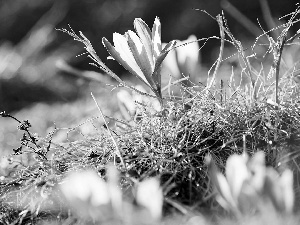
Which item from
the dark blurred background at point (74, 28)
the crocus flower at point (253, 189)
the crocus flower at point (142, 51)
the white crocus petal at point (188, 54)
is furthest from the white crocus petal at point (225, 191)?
the dark blurred background at point (74, 28)

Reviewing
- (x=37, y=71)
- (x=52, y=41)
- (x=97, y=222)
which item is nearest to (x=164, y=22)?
(x=52, y=41)

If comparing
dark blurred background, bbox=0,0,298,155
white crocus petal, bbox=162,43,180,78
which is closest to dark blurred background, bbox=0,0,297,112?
dark blurred background, bbox=0,0,298,155

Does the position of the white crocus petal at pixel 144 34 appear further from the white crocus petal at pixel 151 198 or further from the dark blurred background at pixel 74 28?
the dark blurred background at pixel 74 28

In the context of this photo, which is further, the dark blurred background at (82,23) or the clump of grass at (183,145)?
the dark blurred background at (82,23)

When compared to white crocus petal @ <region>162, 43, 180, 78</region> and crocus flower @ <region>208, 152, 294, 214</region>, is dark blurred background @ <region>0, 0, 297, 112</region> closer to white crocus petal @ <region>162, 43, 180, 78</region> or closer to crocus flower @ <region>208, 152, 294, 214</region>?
white crocus petal @ <region>162, 43, 180, 78</region>

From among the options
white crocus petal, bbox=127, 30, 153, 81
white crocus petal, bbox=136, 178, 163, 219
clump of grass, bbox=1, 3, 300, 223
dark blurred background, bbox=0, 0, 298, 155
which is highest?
dark blurred background, bbox=0, 0, 298, 155

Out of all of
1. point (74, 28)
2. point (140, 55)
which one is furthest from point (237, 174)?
point (74, 28)

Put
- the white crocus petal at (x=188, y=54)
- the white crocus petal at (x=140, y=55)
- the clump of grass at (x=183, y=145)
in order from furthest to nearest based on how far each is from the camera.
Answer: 1. the white crocus petal at (x=188, y=54)
2. the white crocus petal at (x=140, y=55)
3. the clump of grass at (x=183, y=145)
